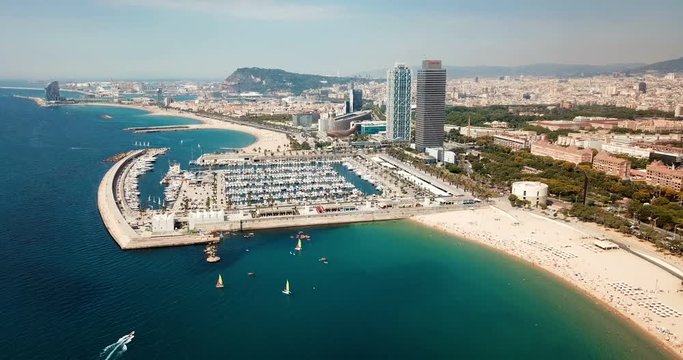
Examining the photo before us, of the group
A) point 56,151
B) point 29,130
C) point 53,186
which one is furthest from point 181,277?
point 29,130

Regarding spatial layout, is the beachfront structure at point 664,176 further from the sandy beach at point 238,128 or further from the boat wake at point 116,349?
the sandy beach at point 238,128

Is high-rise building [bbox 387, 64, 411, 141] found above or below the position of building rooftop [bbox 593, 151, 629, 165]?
above

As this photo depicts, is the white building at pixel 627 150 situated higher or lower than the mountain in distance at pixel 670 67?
lower

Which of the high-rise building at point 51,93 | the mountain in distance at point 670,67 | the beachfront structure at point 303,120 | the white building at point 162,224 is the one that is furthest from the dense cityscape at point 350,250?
the mountain in distance at point 670,67

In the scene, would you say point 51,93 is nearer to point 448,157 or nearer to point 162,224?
point 448,157

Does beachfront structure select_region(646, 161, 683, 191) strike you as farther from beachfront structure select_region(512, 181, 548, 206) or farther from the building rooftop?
beachfront structure select_region(512, 181, 548, 206)

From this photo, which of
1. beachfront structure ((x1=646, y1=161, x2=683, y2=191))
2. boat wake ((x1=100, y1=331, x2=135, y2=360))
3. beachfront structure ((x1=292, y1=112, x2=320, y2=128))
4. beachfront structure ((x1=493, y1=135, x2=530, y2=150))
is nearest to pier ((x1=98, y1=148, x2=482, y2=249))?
boat wake ((x1=100, y1=331, x2=135, y2=360))

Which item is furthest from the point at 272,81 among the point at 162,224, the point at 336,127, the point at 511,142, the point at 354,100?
the point at 162,224
